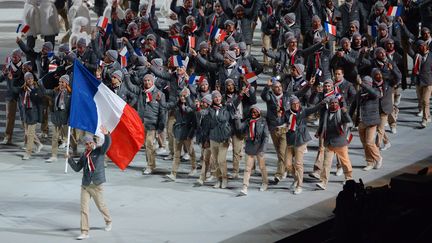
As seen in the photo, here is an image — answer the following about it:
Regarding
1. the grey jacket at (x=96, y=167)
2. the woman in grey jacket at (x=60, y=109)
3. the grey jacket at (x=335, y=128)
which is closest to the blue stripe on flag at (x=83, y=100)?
the grey jacket at (x=96, y=167)

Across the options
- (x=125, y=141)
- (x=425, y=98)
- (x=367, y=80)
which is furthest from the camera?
(x=425, y=98)

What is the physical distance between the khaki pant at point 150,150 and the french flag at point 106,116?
2.91m

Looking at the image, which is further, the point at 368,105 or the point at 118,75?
the point at 118,75

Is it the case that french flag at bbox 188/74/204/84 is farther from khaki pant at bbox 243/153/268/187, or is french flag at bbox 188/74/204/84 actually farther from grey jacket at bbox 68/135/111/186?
grey jacket at bbox 68/135/111/186

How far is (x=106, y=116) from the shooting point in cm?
1819

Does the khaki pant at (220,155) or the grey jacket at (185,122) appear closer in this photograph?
the khaki pant at (220,155)

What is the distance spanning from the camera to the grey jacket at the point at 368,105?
846 inches

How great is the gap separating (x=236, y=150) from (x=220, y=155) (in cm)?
48

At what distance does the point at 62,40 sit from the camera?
3334 centimetres

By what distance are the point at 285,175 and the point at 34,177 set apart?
16.1ft

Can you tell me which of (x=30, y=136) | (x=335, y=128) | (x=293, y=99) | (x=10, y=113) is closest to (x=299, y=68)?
(x=293, y=99)

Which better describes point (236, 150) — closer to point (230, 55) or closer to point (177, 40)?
point (230, 55)

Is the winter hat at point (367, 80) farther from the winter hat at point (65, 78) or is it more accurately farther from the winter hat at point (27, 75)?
the winter hat at point (27, 75)

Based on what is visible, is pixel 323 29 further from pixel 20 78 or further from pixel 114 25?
pixel 20 78
